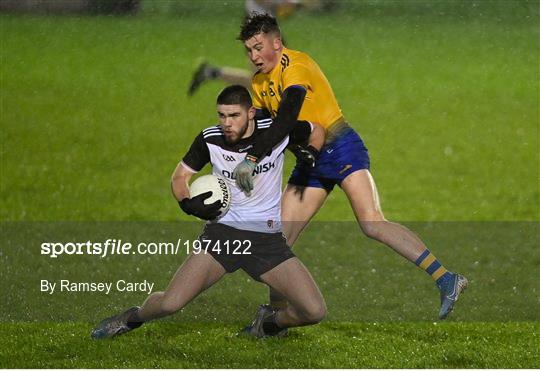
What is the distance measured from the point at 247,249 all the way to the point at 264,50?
5.19ft

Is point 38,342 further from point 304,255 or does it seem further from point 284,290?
point 304,255

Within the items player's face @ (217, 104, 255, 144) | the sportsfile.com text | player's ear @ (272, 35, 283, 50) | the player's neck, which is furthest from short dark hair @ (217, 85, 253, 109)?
the sportsfile.com text

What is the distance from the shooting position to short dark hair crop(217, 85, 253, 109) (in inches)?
316

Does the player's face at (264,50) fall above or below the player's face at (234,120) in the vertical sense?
above

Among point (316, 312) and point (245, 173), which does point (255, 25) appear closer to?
point (245, 173)

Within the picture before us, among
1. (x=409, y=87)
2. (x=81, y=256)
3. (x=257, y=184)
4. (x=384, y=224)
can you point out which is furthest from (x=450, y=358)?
(x=409, y=87)

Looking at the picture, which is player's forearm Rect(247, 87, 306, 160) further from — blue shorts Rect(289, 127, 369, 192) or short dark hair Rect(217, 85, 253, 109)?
blue shorts Rect(289, 127, 369, 192)

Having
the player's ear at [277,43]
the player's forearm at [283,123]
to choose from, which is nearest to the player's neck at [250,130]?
the player's forearm at [283,123]

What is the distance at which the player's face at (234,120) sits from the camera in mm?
8055

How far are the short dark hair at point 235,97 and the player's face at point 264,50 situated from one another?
0.75m

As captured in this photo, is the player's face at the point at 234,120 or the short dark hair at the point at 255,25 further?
the short dark hair at the point at 255,25

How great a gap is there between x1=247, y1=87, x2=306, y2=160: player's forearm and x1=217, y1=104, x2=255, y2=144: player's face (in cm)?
13

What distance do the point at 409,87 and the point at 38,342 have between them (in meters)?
14.7

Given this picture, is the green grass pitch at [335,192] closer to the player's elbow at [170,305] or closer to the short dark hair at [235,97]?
the player's elbow at [170,305]
